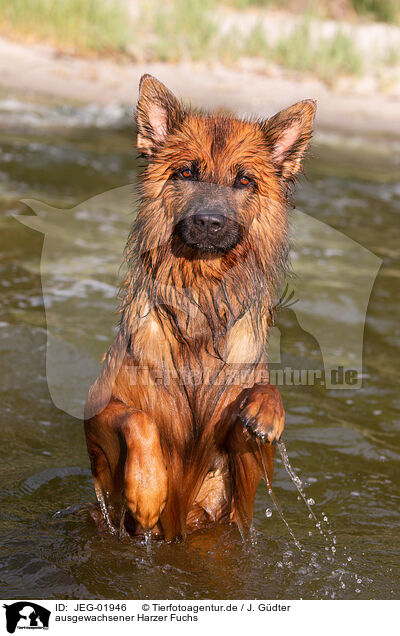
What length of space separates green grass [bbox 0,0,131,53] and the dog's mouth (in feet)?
51.6

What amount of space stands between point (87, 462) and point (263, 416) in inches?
75.9

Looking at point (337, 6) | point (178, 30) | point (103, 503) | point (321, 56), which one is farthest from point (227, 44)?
point (103, 503)

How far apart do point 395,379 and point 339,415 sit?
0.86 metres

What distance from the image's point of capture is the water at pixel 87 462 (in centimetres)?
423

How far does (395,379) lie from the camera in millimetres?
7105

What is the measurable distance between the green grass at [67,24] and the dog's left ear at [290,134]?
15382 mm

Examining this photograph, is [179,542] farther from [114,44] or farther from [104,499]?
[114,44]

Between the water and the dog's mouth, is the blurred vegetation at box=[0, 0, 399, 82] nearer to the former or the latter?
the water

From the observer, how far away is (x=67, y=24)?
19.2 metres

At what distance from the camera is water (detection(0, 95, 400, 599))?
166 inches

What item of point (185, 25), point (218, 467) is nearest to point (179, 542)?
point (218, 467)
